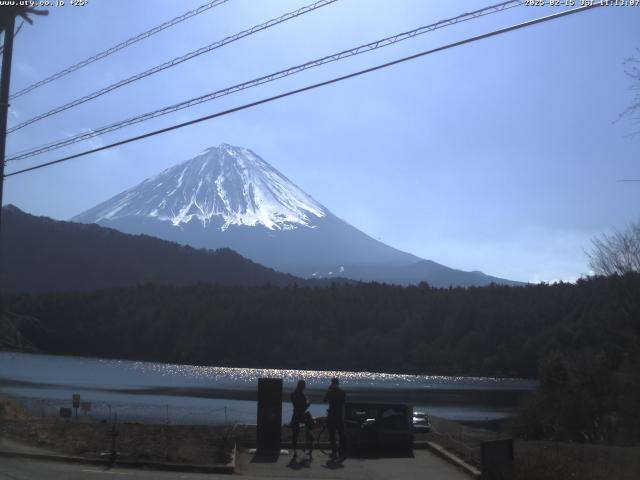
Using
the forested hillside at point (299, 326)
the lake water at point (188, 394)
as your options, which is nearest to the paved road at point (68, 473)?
the lake water at point (188, 394)

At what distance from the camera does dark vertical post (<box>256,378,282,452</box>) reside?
50.8 feet

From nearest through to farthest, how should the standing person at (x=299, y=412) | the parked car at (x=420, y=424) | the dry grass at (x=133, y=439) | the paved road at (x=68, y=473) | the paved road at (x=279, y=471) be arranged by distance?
the paved road at (x=68, y=473)
the paved road at (x=279, y=471)
the dry grass at (x=133, y=439)
the standing person at (x=299, y=412)
the parked car at (x=420, y=424)

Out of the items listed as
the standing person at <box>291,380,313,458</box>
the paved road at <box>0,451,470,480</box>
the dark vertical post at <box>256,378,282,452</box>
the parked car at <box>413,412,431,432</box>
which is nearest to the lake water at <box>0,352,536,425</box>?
the parked car at <box>413,412,431,432</box>

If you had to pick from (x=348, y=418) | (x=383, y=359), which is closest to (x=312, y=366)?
(x=383, y=359)

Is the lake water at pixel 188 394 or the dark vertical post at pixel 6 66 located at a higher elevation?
the dark vertical post at pixel 6 66

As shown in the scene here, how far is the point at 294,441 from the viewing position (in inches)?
603

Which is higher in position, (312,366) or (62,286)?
(62,286)

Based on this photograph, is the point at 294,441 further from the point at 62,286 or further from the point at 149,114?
the point at 62,286

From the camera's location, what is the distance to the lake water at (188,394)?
143 feet

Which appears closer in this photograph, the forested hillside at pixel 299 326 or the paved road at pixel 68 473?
the paved road at pixel 68 473

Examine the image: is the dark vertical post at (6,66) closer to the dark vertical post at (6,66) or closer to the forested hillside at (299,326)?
the dark vertical post at (6,66)

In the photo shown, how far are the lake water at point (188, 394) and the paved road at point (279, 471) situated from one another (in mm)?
22894

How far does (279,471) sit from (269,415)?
176 cm

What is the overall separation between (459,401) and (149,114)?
64124mm
